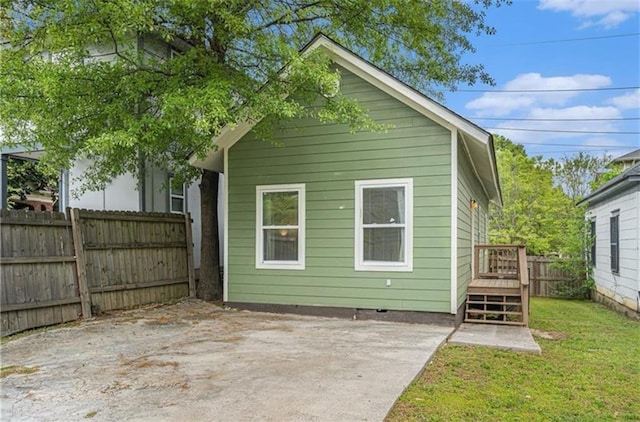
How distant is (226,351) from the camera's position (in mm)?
5148

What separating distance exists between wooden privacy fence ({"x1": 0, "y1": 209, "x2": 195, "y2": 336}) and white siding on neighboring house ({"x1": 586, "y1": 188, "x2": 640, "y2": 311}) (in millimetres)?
9007

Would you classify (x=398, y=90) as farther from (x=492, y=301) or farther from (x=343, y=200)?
(x=492, y=301)

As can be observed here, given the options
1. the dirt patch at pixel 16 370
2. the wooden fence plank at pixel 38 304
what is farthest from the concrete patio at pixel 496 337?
the wooden fence plank at pixel 38 304

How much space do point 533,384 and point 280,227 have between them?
15.7 feet

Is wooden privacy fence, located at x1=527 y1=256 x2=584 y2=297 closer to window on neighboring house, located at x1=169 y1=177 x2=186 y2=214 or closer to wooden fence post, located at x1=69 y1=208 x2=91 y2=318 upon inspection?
window on neighboring house, located at x1=169 y1=177 x2=186 y2=214

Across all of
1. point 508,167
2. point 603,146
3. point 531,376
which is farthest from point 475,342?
point 603,146

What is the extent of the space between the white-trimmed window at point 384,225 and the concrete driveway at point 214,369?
100cm

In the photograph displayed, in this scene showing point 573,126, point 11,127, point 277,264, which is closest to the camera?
point 11,127

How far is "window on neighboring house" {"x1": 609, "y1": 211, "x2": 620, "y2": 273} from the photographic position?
33.7ft

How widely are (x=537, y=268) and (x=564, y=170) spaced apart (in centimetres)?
937

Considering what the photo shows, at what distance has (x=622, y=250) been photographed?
9.84m

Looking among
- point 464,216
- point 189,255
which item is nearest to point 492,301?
point 464,216

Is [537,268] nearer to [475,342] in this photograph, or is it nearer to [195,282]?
[475,342]

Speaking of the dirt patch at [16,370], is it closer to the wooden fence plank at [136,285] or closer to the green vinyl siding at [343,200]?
the wooden fence plank at [136,285]
